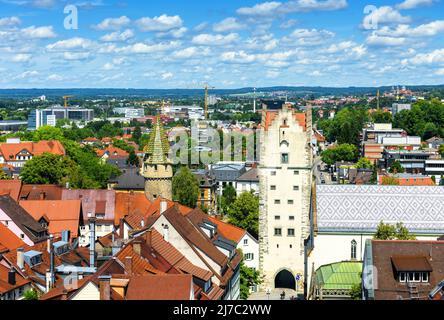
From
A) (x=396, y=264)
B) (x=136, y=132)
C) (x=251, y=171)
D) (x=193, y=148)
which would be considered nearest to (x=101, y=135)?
(x=136, y=132)

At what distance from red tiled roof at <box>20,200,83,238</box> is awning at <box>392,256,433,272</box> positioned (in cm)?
2725

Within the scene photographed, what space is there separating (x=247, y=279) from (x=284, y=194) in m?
5.77

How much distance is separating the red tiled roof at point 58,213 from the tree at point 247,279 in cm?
1110

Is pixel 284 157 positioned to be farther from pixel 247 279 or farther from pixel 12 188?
Answer: pixel 12 188

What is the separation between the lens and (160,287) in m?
20.0

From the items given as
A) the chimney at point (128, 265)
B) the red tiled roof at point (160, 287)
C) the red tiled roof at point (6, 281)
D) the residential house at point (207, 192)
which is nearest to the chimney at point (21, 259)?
the red tiled roof at point (6, 281)

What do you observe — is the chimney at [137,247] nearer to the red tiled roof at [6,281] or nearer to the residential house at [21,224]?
the red tiled roof at [6,281]

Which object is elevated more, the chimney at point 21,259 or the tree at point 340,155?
the chimney at point 21,259

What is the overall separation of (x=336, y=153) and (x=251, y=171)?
39.2 meters

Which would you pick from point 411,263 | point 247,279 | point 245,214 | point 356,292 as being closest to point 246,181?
point 245,214

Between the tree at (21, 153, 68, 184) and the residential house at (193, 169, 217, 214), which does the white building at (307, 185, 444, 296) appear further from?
the tree at (21, 153, 68, 184)

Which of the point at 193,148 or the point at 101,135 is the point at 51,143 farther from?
the point at 101,135

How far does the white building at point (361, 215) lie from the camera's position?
35469 millimetres

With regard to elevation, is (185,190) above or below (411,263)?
below
